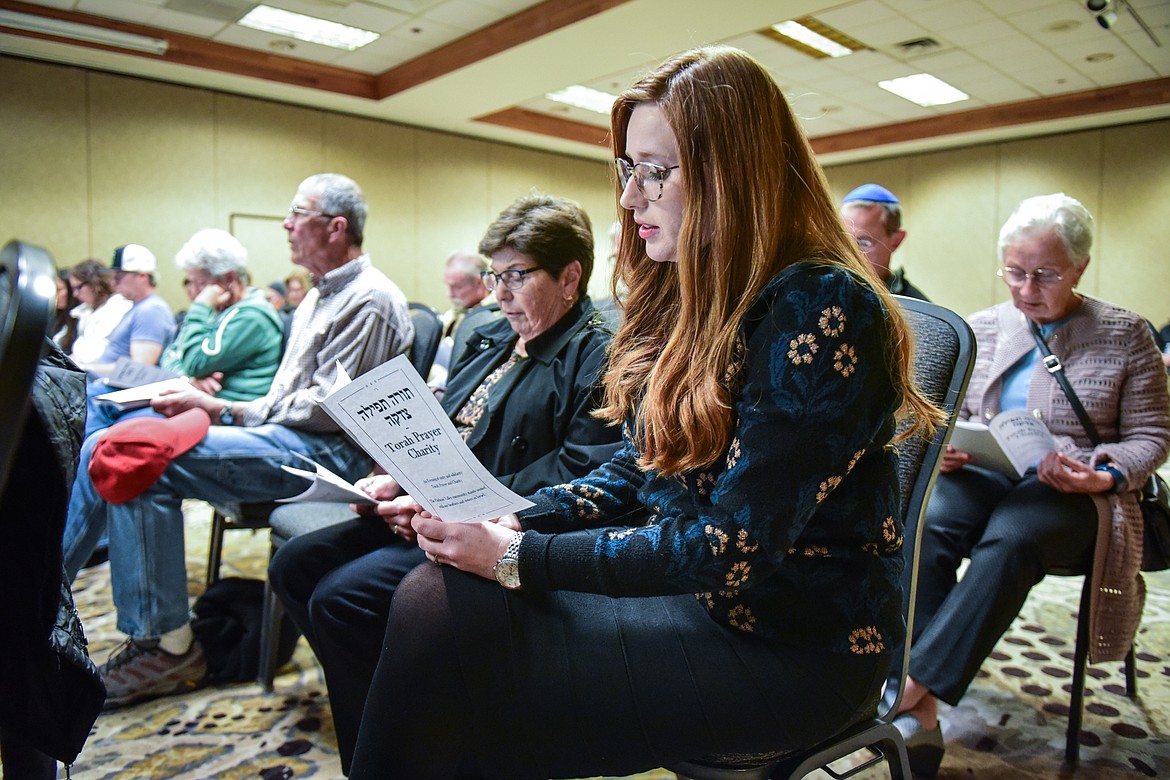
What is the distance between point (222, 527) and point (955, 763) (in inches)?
80.2

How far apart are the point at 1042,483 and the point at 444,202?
861 centimetres

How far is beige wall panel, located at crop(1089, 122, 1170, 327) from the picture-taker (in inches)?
340

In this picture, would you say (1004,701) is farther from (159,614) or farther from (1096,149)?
(1096,149)

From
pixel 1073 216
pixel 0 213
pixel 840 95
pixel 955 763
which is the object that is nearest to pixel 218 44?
pixel 0 213

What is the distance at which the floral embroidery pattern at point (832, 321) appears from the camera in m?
0.91

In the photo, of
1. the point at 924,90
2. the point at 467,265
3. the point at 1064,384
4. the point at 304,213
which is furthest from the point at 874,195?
the point at 924,90

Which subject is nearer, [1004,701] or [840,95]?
[1004,701]

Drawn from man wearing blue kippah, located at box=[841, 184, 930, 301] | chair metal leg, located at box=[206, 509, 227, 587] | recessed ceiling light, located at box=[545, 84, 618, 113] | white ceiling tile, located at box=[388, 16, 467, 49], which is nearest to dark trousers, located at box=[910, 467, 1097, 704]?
man wearing blue kippah, located at box=[841, 184, 930, 301]

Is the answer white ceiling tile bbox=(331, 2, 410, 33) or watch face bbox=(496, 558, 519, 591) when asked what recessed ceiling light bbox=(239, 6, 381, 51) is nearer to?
white ceiling tile bbox=(331, 2, 410, 33)

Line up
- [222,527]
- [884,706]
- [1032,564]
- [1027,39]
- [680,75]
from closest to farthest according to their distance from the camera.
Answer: [680,75]
[884,706]
[1032,564]
[222,527]
[1027,39]

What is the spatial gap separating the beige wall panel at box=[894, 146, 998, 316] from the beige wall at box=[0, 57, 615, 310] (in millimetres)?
4672

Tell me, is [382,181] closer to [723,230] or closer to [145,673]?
[145,673]

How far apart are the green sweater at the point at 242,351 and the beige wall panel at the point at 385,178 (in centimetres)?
646

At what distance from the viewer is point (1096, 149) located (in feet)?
29.4
